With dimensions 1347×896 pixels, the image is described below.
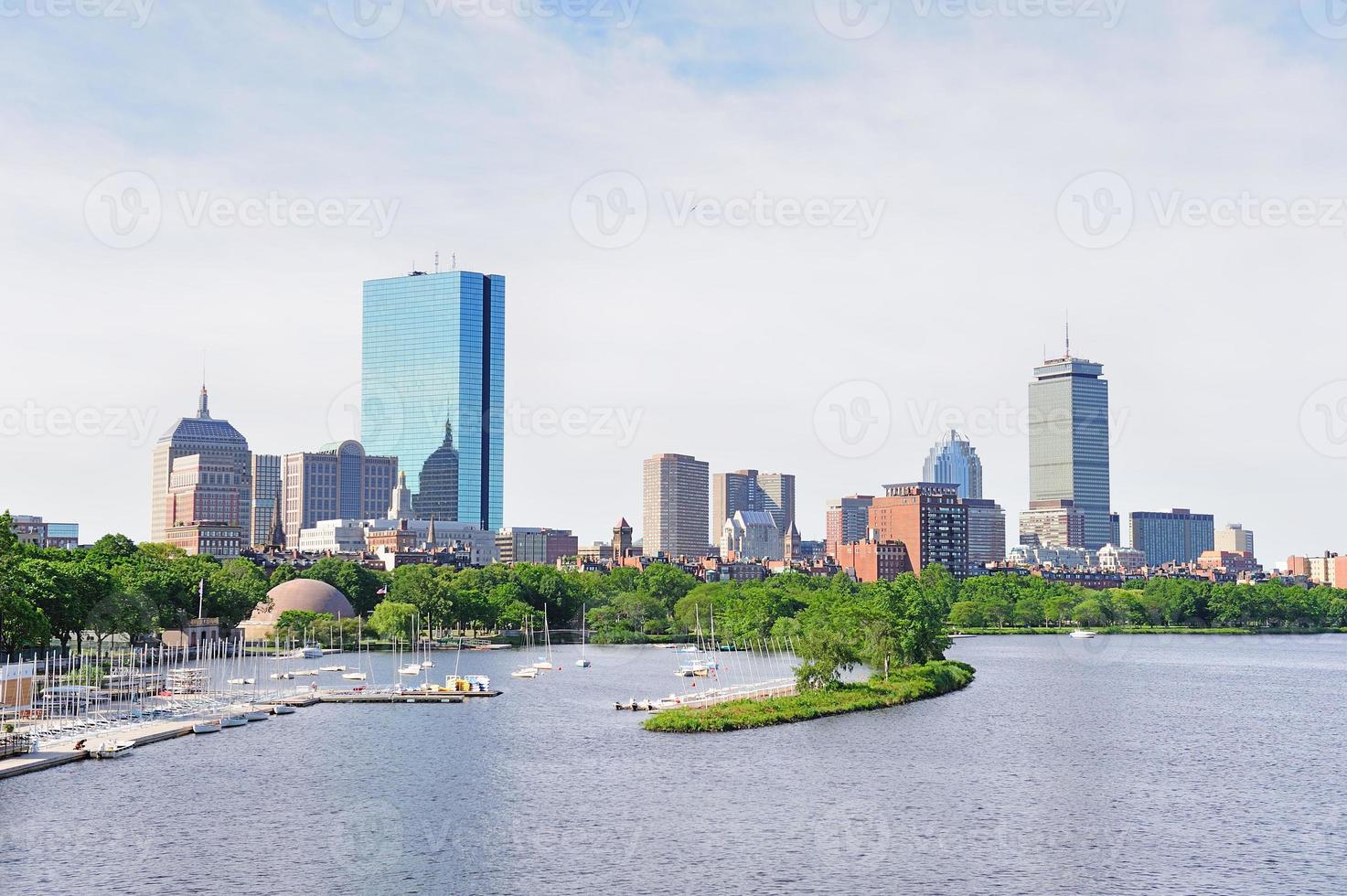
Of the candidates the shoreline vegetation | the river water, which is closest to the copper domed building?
the river water

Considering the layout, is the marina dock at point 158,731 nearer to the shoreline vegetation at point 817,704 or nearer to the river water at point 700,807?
the river water at point 700,807

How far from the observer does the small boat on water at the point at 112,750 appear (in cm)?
8250

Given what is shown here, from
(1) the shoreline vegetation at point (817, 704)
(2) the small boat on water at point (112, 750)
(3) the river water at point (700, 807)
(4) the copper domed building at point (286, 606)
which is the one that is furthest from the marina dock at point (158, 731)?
(4) the copper domed building at point (286, 606)

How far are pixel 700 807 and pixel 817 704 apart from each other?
38249 millimetres

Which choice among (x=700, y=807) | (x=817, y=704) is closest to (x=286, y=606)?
(x=817, y=704)

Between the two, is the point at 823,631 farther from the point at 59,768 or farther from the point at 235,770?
the point at 59,768

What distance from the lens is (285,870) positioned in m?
57.2

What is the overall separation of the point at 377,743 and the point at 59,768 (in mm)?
19485

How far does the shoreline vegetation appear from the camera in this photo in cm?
9856

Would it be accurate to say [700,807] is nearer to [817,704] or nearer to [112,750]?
[112,750]

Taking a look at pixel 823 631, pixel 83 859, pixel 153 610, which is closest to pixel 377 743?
pixel 83 859

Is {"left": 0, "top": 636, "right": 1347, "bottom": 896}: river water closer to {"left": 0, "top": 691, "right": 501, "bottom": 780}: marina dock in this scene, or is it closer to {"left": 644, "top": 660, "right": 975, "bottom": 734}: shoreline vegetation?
{"left": 0, "top": 691, "right": 501, "bottom": 780}: marina dock

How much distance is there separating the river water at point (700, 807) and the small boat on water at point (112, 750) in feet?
5.03

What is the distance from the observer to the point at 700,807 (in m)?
69.2
